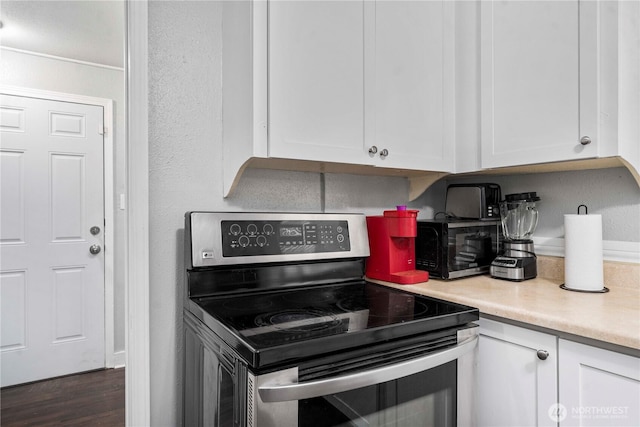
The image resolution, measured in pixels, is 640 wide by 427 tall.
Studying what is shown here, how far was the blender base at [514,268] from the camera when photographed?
147 centimetres

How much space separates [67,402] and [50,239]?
1151 millimetres

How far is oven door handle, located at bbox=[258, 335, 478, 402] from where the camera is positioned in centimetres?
75

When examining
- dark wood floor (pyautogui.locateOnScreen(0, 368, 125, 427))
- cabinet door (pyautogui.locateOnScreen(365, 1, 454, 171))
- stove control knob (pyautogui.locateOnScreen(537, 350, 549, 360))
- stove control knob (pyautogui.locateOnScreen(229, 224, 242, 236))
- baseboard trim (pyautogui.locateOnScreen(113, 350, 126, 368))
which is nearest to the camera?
stove control knob (pyautogui.locateOnScreen(537, 350, 549, 360))

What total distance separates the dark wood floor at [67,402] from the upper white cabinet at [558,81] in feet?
8.76

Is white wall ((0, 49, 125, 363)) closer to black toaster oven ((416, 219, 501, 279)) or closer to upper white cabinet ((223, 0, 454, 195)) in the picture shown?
upper white cabinet ((223, 0, 454, 195))

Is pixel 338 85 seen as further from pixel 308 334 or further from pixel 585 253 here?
pixel 585 253

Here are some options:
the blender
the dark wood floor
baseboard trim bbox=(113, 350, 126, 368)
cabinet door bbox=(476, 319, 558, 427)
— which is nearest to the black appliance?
the blender

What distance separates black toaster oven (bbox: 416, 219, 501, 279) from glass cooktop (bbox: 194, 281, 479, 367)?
0.27 metres

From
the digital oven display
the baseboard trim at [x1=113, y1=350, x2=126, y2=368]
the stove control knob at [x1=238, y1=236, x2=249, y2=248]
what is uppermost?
the digital oven display

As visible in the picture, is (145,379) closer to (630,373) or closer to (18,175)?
(630,373)

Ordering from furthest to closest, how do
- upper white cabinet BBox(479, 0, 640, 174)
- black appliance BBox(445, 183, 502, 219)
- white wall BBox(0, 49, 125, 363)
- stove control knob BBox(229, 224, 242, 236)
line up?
1. white wall BBox(0, 49, 125, 363)
2. black appliance BBox(445, 183, 502, 219)
3. stove control knob BBox(229, 224, 242, 236)
4. upper white cabinet BBox(479, 0, 640, 174)

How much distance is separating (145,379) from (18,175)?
2.29 meters

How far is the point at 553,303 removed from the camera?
112 cm

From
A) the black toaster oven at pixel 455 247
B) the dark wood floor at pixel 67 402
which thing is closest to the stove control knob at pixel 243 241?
the black toaster oven at pixel 455 247
